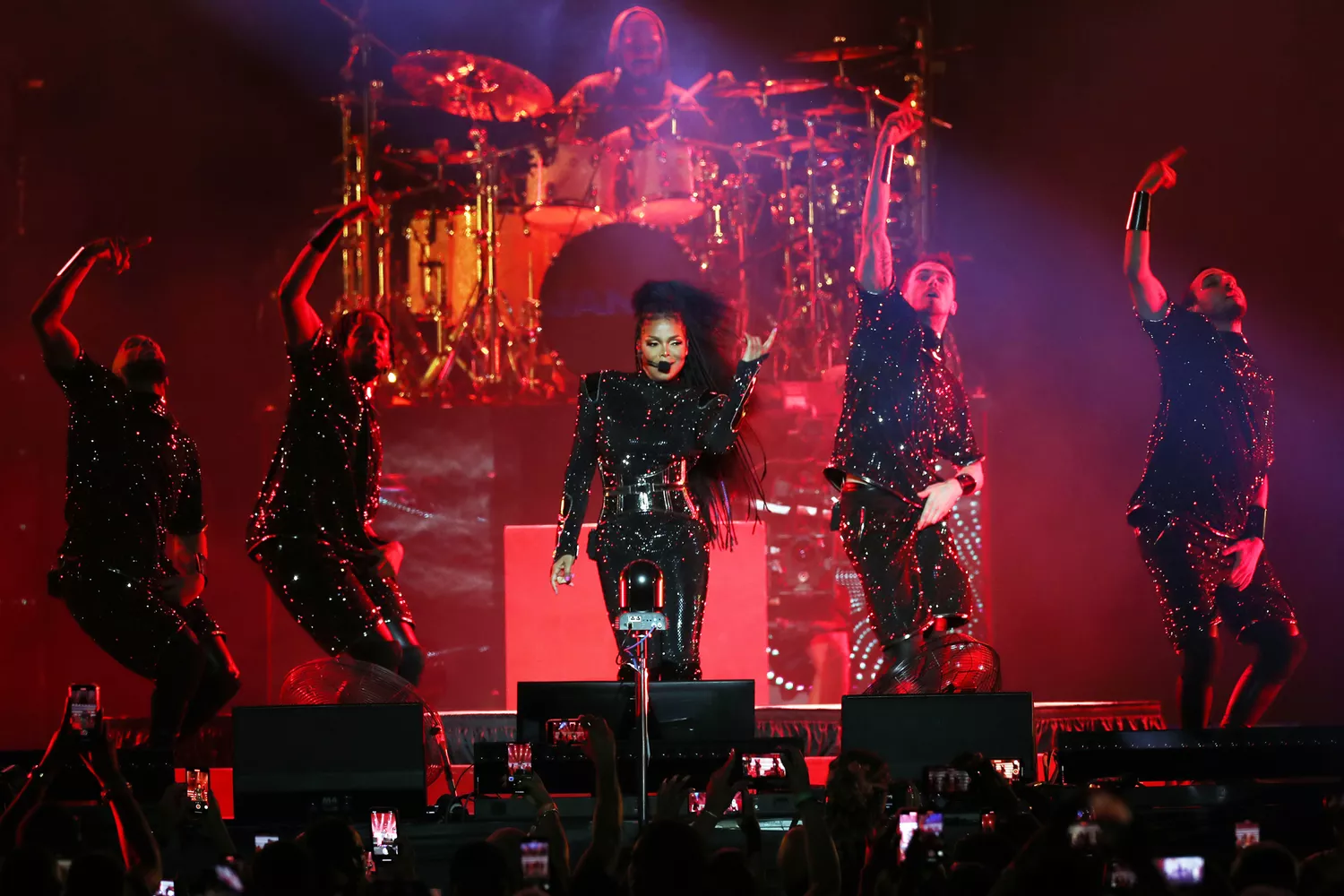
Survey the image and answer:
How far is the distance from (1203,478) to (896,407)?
53.6 inches

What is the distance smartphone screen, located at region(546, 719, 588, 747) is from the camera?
5.39 metres

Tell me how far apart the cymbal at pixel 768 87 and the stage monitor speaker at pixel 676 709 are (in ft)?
17.3

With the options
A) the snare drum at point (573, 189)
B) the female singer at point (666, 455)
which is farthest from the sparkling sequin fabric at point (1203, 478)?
the snare drum at point (573, 189)

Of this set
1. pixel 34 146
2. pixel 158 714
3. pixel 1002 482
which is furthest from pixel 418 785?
pixel 34 146

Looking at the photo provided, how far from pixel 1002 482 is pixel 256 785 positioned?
5.77 meters

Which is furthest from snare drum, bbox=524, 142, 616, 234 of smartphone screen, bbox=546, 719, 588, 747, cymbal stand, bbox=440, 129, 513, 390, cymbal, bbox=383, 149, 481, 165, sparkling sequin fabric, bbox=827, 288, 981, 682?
smartphone screen, bbox=546, 719, 588, 747

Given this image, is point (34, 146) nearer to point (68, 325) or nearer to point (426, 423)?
point (68, 325)

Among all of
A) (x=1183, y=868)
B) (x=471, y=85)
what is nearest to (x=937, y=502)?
(x=1183, y=868)

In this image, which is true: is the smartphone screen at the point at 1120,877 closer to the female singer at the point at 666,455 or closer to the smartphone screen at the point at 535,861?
the smartphone screen at the point at 535,861

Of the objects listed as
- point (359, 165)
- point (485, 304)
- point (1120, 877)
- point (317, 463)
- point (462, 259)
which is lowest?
point (1120, 877)

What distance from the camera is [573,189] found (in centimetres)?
1016

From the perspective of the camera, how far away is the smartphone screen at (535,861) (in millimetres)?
3615

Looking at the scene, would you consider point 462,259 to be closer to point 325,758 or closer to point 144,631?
point 144,631

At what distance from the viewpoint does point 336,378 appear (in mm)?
6621
